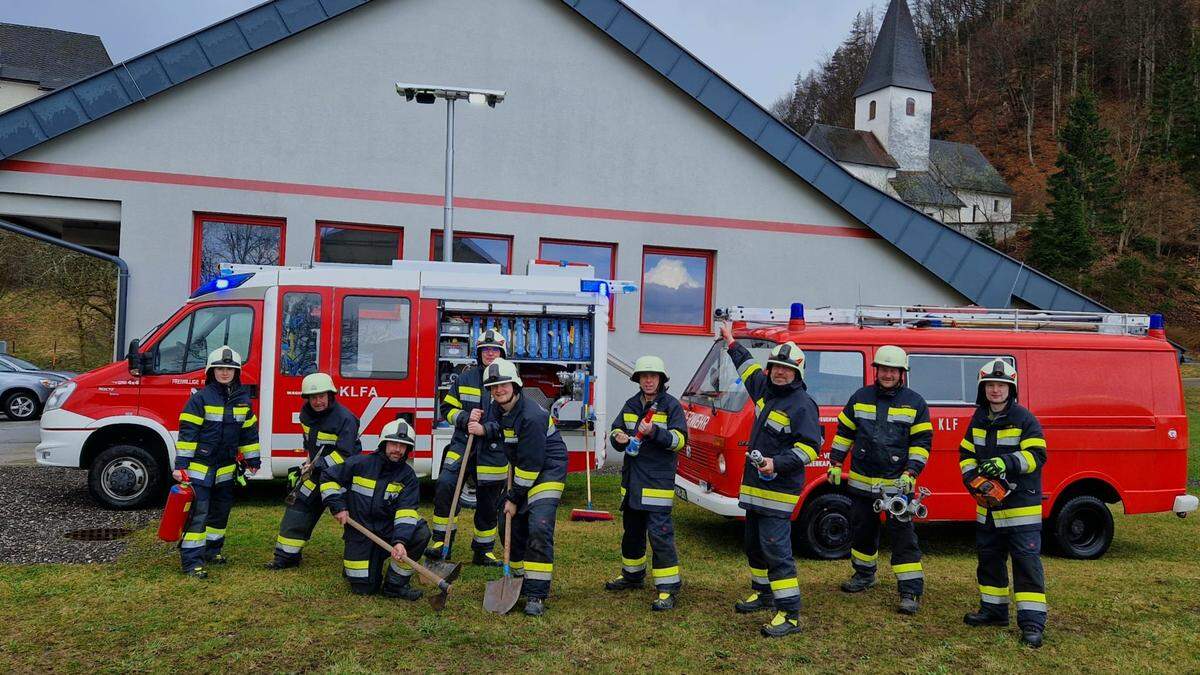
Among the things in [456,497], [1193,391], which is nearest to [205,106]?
[456,497]

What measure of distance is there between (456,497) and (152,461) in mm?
4370

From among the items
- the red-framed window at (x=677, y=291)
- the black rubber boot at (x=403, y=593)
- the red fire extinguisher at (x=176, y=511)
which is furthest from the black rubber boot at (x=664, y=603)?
the red-framed window at (x=677, y=291)

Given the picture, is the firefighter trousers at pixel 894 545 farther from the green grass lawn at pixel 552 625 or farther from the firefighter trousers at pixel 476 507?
the firefighter trousers at pixel 476 507

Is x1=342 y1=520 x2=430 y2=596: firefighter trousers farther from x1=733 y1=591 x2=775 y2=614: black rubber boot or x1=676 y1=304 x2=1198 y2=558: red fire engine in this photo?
x1=676 y1=304 x2=1198 y2=558: red fire engine

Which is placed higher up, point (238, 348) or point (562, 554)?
point (238, 348)

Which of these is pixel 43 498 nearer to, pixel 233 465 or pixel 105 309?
pixel 233 465

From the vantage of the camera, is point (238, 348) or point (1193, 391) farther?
point (1193, 391)

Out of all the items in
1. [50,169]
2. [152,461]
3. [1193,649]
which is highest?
[50,169]

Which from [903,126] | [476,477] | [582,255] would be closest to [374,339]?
[476,477]

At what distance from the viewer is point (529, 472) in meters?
5.83

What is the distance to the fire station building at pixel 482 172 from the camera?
1177cm

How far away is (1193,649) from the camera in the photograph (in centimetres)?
539

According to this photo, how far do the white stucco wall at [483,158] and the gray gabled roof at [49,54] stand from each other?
47.4 m

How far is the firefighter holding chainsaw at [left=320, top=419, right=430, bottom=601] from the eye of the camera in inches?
236
